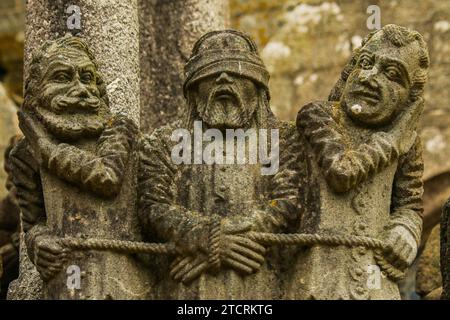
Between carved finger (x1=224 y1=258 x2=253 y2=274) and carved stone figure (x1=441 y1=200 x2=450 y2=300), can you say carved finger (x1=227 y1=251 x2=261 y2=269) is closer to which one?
carved finger (x1=224 y1=258 x2=253 y2=274)

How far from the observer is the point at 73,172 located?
11305 mm

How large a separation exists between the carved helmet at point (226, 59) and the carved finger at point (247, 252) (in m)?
0.96

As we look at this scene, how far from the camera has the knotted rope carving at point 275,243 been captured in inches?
441

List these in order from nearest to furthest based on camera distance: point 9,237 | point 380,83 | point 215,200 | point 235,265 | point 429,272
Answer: point 235,265 → point 215,200 → point 380,83 → point 429,272 → point 9,237

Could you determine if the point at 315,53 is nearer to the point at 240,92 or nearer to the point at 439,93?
the point at 439,93

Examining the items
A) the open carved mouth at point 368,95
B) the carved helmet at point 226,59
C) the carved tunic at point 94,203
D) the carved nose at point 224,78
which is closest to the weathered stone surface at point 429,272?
the open carved mouth at point 368,95

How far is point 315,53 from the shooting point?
18.1 m

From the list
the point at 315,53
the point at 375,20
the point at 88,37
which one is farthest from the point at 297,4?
the point at 88,37

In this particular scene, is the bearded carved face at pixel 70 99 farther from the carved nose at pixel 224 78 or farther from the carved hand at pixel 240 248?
the carved hand at pixel 240 248

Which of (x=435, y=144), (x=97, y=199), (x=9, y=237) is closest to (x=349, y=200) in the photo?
(x=97, y=199)

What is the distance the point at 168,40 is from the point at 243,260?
3561 millimetres

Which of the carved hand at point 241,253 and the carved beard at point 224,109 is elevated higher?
the carved beard at point 224,109

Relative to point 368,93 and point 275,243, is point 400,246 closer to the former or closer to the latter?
point 275,243

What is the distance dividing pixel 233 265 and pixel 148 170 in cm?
74
